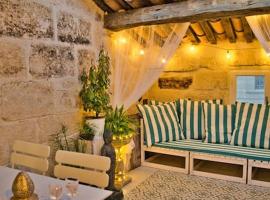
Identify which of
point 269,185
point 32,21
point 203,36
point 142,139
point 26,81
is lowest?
point 269,185

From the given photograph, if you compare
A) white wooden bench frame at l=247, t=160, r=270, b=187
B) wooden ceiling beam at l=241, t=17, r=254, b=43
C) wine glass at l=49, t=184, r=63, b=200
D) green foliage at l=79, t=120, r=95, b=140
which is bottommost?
white wooden bench frame at l=247, t=160, r=270, b=187

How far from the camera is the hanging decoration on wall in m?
5.35

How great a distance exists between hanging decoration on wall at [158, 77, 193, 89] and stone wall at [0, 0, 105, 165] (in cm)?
247

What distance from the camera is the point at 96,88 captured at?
3160mm

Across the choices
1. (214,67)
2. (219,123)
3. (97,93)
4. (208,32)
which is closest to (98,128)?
(97,93)

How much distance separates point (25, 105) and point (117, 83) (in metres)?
1.23

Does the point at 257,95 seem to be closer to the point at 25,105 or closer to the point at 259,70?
the point at 259,70

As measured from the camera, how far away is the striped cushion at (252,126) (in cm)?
350

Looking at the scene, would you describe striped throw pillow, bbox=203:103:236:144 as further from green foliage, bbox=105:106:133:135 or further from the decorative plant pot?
the decorative plant pot

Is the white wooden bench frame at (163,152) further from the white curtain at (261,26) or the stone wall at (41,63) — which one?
the white curtain at (261,26)

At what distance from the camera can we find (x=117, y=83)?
3436 millimetres

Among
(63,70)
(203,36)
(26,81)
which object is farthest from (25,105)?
(203,36)

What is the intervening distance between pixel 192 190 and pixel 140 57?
1.73 metres

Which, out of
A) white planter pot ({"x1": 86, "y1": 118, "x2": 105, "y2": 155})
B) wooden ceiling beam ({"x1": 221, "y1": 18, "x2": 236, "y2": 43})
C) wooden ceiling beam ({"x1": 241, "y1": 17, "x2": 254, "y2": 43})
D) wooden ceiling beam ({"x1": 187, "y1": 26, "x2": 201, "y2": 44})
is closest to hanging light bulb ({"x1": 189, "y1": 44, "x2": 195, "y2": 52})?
wooden ceiling beam ({"x1": 187, "y1": 26, "x2": 201, "y2": 44})
